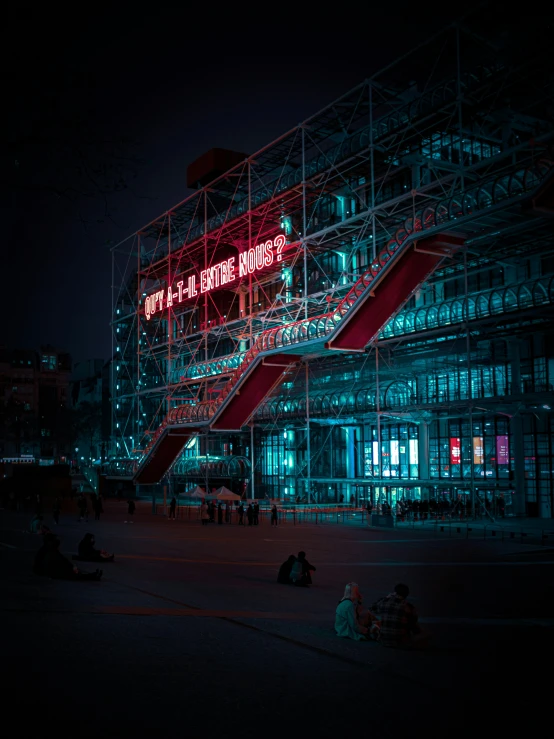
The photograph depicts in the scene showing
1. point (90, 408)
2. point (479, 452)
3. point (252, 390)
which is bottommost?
point (479, 452)

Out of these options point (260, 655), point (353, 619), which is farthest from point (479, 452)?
point (260, 655)

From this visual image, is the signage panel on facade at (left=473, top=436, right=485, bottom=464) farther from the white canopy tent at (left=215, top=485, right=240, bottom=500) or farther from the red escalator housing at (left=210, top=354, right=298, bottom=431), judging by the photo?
the white canopy tent at (left=215, top=485, right=240, bottom=500)

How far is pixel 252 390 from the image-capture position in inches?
1384

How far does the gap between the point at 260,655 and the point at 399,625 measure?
1.83 m

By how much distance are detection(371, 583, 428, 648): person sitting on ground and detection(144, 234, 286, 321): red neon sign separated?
28926mm

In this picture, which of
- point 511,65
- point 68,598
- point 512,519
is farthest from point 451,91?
point 68,598

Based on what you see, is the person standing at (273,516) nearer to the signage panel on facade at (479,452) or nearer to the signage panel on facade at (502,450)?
the signage panel on facade at (479,452)

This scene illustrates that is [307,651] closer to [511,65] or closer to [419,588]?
[419,588]

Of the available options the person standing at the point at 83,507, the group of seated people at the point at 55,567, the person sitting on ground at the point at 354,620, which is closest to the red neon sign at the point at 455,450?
the person standing at the point at 83,507

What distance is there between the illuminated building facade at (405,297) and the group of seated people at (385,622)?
14.3 m

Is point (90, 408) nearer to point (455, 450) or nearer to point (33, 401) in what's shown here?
point (33, 401)

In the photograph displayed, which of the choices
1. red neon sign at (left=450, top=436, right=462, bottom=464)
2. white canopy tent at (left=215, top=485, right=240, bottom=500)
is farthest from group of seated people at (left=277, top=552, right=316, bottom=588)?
red neon sign at (left=450, top=436, right=462, bottom=464)

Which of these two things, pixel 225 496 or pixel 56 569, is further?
pixel 225 496

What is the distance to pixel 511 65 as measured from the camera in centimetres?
2517
